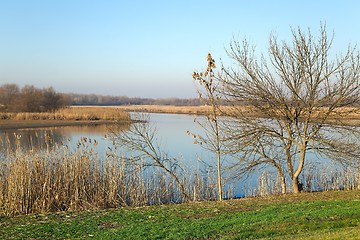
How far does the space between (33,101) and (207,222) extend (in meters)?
42.8

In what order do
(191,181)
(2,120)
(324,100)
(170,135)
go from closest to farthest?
(324,100) < (191,181) < (170,135) < (2,120)

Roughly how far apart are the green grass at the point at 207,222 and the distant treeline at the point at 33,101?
3960 centimetres

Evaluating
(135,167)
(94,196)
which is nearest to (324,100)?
(135,167)

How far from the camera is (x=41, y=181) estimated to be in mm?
11023

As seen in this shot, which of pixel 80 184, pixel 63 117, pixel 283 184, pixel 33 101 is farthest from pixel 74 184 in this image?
pixel 33 101

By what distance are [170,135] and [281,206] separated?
1781cm

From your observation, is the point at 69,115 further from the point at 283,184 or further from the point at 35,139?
the point at 283,184

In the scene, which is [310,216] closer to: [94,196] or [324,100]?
[324,100]

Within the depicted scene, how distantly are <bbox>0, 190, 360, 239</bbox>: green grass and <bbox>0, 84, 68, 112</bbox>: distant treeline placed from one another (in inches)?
1559

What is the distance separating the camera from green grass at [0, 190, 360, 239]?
7.10 m

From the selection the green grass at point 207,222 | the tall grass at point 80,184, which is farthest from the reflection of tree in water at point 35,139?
the green grass at point 207,222

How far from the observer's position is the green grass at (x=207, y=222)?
23.3ft

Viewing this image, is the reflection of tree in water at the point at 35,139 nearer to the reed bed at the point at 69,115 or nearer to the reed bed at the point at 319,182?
the reed bed at the point at 319,182

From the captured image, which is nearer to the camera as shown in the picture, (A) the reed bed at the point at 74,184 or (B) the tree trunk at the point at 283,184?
(A) the reed bed at the point at 74,184
